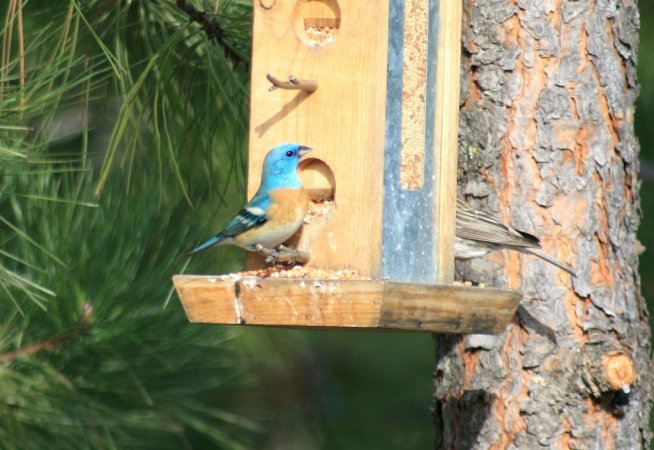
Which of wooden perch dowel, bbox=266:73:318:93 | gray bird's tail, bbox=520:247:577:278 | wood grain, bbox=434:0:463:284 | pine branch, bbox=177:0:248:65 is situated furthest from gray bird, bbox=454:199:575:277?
pine branch, bbox=177:0:248:65

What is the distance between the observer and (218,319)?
339 cm

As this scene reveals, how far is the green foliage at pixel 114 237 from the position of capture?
4246mm

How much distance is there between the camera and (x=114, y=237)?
4375 mm

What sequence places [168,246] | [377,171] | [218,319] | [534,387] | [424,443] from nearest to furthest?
[218,319] → [377,171] → [534,387] → [168,246] → [424,443]

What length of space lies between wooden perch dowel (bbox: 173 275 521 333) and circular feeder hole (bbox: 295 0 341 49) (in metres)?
0.88

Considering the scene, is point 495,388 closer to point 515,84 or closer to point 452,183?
point 452,183

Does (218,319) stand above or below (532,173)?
below

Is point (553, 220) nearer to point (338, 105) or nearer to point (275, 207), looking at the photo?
point (338, 105)

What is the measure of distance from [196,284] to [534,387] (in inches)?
55.0

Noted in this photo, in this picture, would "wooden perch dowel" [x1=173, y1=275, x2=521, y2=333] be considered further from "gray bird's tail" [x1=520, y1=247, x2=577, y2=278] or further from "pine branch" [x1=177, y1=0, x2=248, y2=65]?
"pine branch" [x1=177, y1=0, x2=248, y2=65]

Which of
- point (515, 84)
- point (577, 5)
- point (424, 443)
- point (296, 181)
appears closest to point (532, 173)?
point (515, 84)

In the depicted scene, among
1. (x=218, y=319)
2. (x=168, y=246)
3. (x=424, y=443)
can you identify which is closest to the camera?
(x=218, y=319)

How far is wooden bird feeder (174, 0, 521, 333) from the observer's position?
367cm

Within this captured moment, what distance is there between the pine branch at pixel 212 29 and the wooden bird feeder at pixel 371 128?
0.55m
